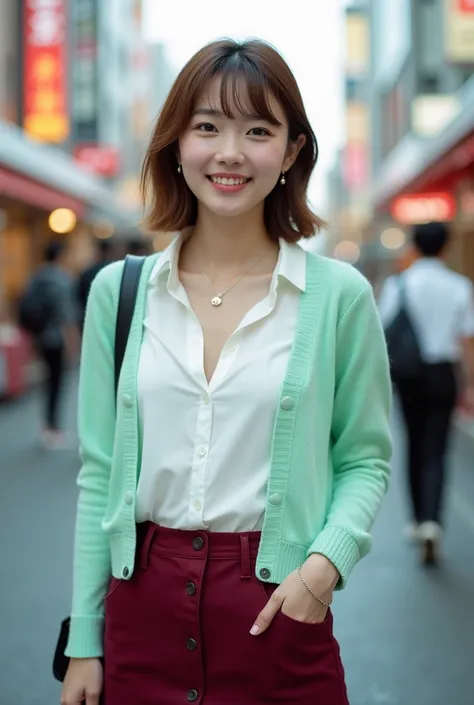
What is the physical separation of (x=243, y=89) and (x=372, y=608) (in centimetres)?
349

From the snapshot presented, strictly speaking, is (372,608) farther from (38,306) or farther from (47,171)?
(47,171)

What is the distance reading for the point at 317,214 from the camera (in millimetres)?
2100

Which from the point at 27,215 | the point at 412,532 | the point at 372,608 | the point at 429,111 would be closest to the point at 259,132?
the point at 372,608

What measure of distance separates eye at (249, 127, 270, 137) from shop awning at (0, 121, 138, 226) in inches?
455

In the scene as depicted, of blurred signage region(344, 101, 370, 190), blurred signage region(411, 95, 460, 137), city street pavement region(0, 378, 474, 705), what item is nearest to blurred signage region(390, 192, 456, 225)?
blurred signage region(411, 95, 460, 137)

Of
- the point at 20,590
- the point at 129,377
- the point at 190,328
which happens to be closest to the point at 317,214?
the point at 190,328

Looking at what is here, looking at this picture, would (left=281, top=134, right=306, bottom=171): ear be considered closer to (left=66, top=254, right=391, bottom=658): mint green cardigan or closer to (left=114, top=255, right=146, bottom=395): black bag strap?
(left=66, top=254, right=391, bottom=658): mint green cardigan

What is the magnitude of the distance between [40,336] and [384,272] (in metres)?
32.6

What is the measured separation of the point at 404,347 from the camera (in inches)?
217

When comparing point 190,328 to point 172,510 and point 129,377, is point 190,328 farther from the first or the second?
point 172,510

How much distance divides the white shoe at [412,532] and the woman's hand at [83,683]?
13.0 feet

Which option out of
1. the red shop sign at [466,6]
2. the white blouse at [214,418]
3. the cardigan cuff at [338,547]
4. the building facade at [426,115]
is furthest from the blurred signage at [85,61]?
the cardigan cuff at [338,547]

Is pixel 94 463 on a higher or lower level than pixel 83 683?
higher

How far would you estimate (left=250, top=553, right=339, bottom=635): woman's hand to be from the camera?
1710 millimetres
